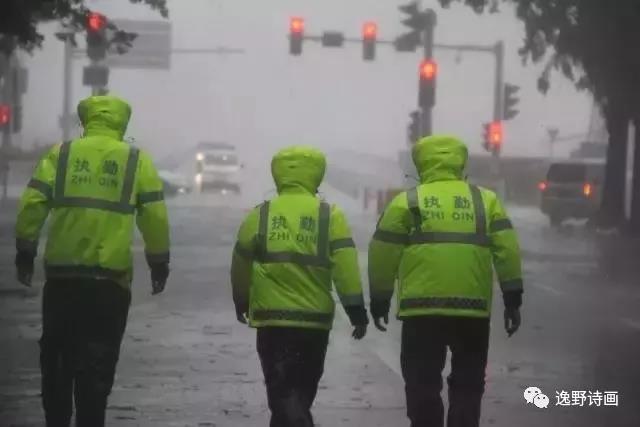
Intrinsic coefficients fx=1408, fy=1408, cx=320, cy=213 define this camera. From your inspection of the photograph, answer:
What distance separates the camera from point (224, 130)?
11031cm

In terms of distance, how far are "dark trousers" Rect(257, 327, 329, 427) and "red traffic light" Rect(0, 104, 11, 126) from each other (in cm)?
3265

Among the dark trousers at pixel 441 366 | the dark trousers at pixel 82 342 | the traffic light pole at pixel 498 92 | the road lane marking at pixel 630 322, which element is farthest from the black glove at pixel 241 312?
the traffic light pole at pixel 498 92

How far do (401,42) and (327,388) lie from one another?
77.7 ft

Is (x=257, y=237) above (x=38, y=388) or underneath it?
above

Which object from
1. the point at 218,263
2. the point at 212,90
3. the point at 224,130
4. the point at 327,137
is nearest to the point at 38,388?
the point at 218,263

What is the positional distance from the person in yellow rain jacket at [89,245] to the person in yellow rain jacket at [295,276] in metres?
0.66

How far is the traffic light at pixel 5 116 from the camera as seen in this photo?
125 ft

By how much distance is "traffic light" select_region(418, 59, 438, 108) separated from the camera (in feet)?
109

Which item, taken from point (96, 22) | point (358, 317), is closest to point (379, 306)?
point (358, 317)

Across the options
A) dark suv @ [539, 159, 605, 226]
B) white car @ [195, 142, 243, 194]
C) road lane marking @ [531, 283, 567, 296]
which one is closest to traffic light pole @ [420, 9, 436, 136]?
dark suv @ [539, 159, 605, 226]

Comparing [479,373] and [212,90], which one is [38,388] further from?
[212,90]

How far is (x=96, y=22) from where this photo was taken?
997 inches

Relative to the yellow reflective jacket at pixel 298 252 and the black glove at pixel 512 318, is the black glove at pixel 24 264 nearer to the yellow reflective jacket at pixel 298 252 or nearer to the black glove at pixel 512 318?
the yellow reflective jacket at pixel 298 252

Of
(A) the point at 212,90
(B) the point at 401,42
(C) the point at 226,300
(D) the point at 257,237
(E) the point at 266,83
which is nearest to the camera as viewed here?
(D) the point at 257,237
